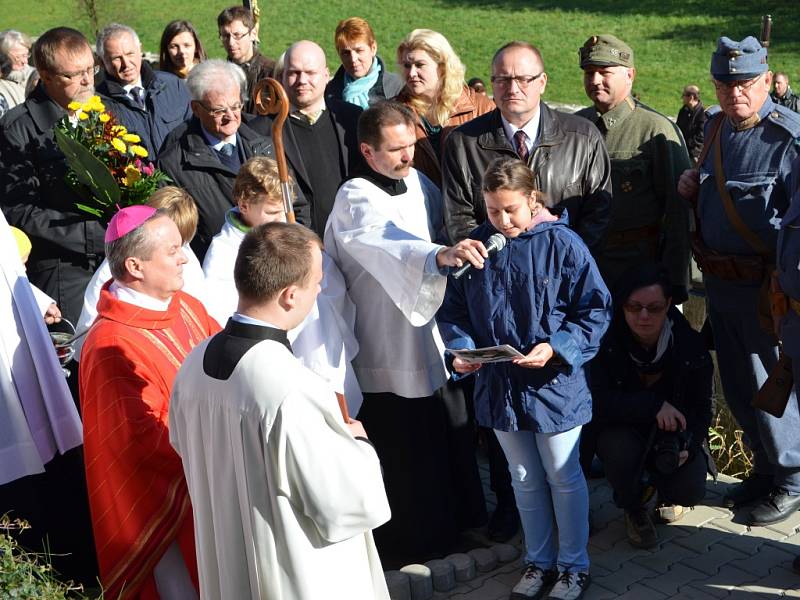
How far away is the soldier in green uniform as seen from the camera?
5.63 m

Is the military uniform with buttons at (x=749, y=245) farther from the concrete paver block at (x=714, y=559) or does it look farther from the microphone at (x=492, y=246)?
the microphone at (x=492, y=246)

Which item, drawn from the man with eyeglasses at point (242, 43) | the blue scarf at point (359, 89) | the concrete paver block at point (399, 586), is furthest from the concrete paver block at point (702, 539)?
the man with eyeglasses at point (242, 43)

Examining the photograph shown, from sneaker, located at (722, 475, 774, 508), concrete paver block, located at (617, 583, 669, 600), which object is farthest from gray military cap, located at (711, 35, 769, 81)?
concrete paver block, located at (617, 583, 669, 600)

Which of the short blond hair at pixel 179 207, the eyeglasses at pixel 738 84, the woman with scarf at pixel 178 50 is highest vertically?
the woman with scarf at pixel 178 50

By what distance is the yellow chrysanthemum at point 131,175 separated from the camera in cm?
520

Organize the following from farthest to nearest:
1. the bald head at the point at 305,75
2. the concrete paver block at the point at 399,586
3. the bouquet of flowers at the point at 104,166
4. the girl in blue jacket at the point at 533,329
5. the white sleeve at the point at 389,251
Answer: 1. the bald head at the point at 305,75
2. the bouquet of flowers at the point at 104,166
3. the concrete paver block at the point at 399,586
4. the white sleeve at the point at 389,251
5. the girl in blue jacket at the point at 533,329

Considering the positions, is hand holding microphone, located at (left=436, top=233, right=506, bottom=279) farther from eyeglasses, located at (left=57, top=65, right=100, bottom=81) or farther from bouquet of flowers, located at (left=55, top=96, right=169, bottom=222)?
eyeglasses, located at (left=57, top=65, right=100, bottom=81)

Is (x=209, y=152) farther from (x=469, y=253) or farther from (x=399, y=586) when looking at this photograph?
(x=399, y=586)

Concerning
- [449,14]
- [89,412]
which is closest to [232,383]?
[89,412]

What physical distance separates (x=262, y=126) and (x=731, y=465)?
346 cm

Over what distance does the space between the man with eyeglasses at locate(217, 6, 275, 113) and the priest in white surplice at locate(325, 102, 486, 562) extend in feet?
12.0

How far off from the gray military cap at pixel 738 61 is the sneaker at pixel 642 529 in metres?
2.14

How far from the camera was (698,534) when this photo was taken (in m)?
5.30

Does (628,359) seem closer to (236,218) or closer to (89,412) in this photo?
(236,218)
